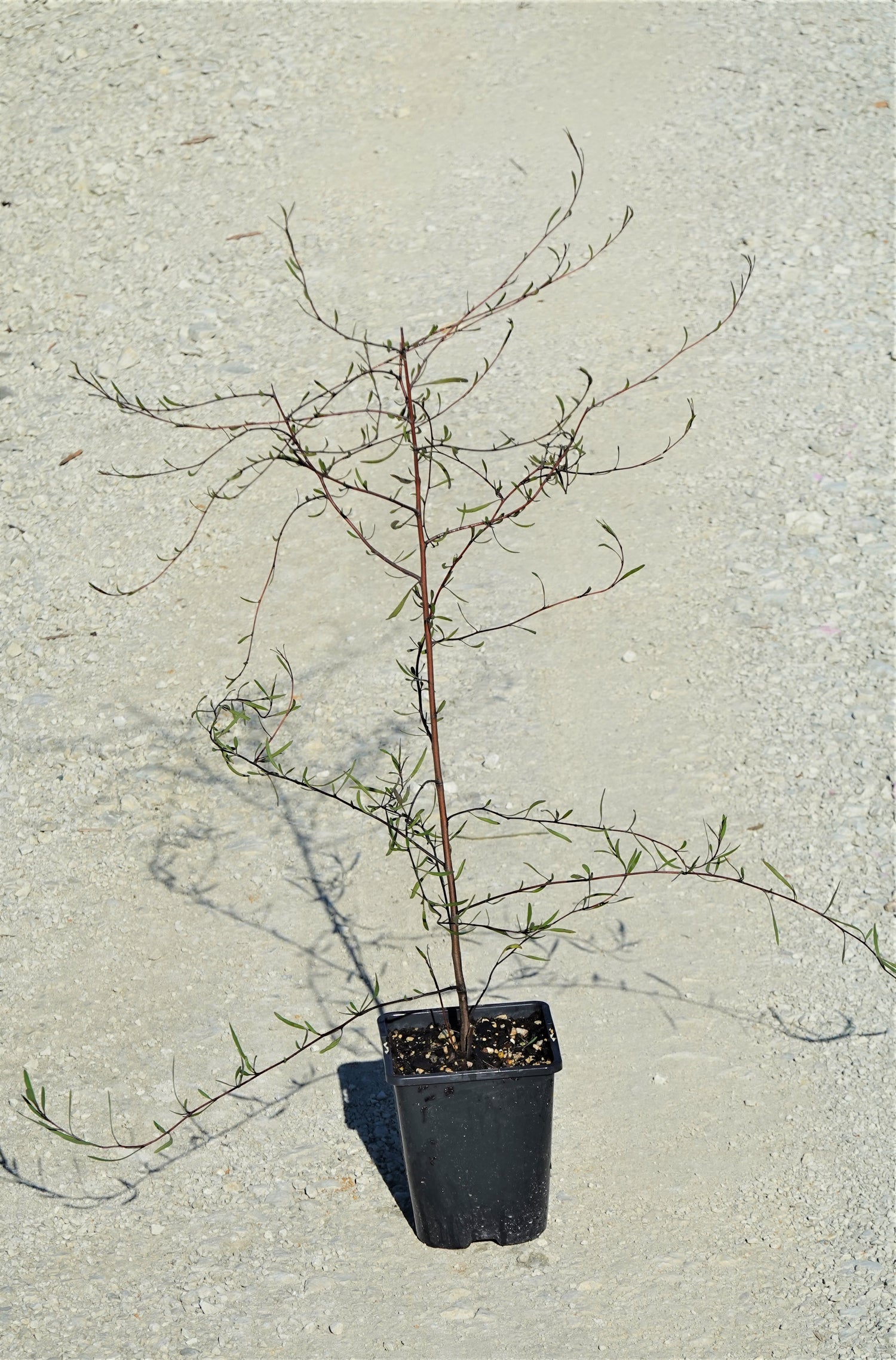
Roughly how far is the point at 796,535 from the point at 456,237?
2.84 meters

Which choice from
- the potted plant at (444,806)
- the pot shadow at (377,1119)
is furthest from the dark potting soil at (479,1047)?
the pot shadow at (377,1119)

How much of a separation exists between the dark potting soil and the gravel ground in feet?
1.64

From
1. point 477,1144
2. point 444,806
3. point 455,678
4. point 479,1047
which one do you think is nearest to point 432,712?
point 444,806

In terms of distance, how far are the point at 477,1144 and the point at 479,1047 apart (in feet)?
0.64

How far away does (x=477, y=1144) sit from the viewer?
2656mm

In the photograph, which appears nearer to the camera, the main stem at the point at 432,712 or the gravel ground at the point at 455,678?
the main stem at the point at 432,712

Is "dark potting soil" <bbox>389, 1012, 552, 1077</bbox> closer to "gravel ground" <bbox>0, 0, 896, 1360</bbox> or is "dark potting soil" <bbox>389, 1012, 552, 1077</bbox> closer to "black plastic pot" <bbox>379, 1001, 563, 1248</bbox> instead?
"black plastic pot" <bbox>379, 1001, 563, 1248</bbox>

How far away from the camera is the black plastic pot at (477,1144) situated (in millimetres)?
2584

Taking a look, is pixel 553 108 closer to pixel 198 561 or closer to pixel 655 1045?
pixel 198 561

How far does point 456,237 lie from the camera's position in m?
6.70

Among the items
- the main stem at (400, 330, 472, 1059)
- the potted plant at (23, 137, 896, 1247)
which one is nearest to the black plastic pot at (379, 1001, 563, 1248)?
the potted plant at (23, 137, 896, 1247)

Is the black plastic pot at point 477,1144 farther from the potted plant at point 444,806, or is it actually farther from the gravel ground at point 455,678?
the gravel ground at point 455,678

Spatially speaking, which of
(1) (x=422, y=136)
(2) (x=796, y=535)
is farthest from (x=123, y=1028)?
(1) (x=422, y=136)

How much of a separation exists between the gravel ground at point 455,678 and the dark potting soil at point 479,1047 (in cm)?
50
